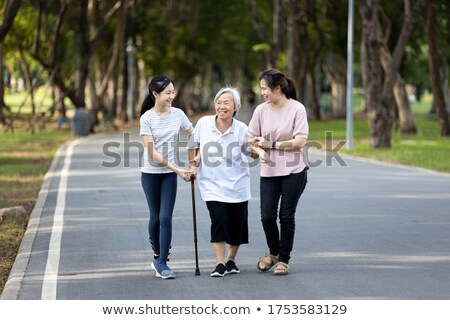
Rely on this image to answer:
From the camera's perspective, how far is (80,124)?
129ft

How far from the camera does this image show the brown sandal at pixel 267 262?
9.89 metres

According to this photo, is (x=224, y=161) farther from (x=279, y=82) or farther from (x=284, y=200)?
(x=279, y=82)

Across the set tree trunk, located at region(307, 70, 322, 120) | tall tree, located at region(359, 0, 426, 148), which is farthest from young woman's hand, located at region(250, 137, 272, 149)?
tree trunk, located at region(307, 70, 322, 120)

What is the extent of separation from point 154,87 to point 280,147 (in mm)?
1186

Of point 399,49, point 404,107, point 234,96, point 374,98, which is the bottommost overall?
point 404,107

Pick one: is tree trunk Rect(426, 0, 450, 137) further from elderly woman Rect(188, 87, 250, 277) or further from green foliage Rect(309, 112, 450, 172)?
elderly woman Rect(188, 87, 250, 277)

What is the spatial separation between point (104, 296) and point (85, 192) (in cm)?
930

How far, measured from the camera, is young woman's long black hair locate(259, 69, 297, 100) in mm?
9602

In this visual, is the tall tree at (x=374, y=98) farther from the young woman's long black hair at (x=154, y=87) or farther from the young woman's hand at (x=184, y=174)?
the young woman's hand at (x=184, y=174)

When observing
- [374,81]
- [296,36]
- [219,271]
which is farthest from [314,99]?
[219,271]

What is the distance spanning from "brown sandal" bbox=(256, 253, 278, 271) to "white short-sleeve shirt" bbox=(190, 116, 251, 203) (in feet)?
1.97

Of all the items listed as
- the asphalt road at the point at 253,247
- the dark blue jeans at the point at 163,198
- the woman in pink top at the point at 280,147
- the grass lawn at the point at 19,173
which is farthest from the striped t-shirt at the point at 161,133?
the grass lawn at the point at 19,173
